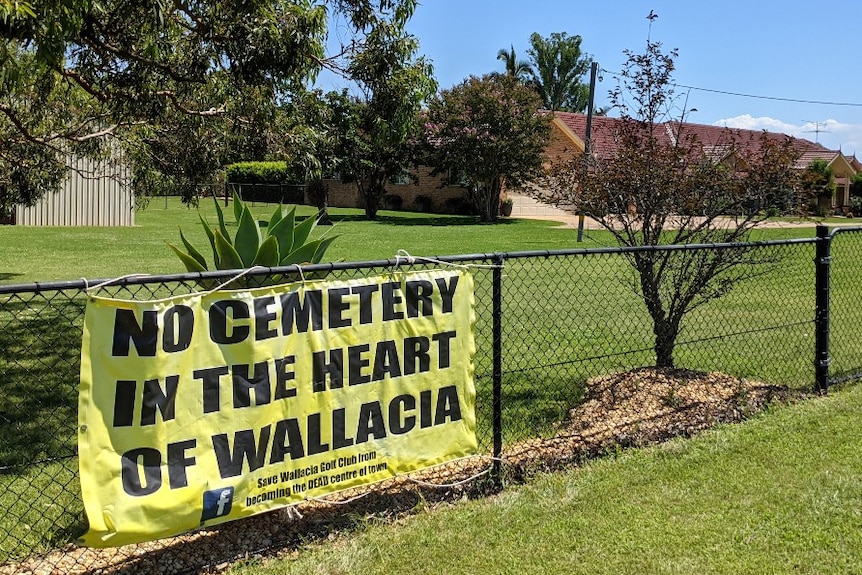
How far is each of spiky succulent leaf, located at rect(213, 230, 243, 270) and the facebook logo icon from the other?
1270mm

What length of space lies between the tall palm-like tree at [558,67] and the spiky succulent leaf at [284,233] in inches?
2808

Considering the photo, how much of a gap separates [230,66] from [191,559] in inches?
218

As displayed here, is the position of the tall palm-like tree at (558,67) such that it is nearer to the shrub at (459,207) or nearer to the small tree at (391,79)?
the shrub at (459,207)

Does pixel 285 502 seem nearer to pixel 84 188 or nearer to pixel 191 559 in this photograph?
pixel 191 559

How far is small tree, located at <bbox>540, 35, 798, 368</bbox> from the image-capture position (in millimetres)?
6355

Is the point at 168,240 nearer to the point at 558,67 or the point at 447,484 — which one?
the point at 447,484

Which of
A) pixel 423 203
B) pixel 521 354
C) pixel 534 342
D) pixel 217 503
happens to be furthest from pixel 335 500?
pixel 423 203

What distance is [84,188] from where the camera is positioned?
28.5 m

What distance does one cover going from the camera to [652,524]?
409cm

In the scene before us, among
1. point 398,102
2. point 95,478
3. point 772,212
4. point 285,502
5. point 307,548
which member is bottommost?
point 307,548

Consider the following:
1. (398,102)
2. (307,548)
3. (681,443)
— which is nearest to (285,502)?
(307,548)

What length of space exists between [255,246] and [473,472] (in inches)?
72.2

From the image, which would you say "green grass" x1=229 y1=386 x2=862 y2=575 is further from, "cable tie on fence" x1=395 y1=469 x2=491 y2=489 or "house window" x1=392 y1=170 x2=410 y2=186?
"house window" x1=392 y1=170 x2=410 y2=186

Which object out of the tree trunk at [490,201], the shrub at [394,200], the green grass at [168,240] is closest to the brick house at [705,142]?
the tree trunk at [490,201]
